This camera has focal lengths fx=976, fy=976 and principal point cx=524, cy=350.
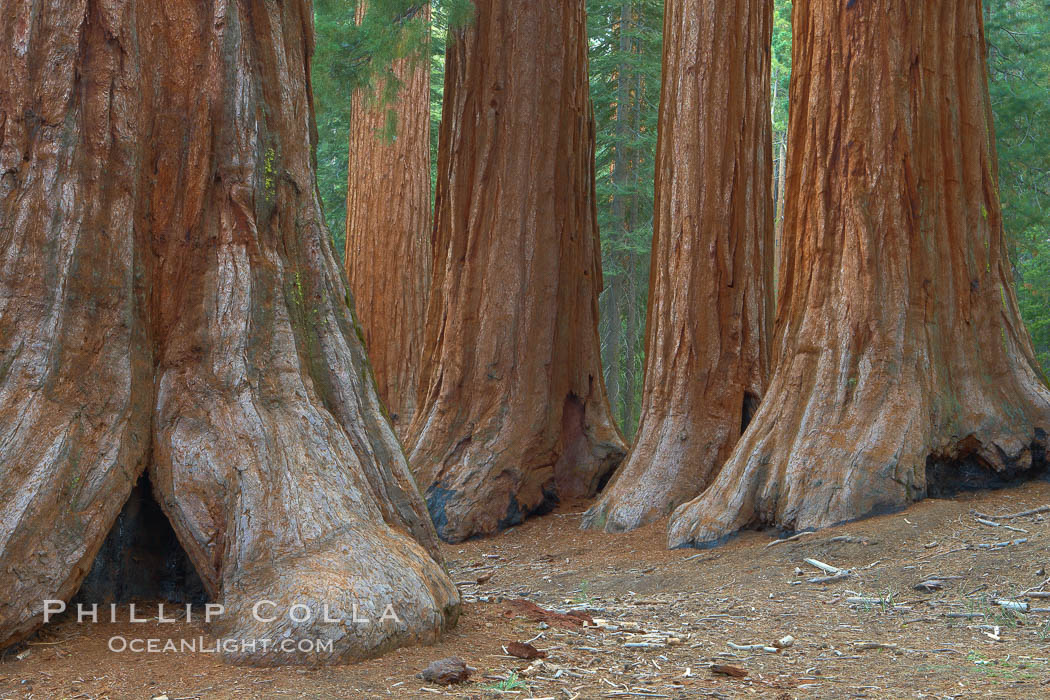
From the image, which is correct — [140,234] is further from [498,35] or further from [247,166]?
[498,35]

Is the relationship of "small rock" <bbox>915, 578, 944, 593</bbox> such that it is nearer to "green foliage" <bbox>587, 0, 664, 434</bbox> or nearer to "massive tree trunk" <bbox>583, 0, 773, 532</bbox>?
"massive tree trunk" <bbox>583, 0, 773, 532</bbox>

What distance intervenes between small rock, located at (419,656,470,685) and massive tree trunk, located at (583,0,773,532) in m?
4.60

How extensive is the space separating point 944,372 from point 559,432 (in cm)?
350

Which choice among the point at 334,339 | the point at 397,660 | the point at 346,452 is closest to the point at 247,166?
the point at 334,339

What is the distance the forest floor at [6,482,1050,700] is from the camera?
323 centimetres

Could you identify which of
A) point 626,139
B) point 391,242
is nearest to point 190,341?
point 391,242

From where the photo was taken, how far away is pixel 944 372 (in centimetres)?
672

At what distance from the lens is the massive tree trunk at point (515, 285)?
8750mm

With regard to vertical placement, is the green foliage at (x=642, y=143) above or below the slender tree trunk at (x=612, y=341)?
above

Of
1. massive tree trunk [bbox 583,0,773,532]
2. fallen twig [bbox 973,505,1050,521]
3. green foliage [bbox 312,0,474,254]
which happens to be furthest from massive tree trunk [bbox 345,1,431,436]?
fallen twig [bbox 973,505,1050,521]

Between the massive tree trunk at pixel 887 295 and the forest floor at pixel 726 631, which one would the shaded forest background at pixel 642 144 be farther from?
the forest floor at pixel 726 631

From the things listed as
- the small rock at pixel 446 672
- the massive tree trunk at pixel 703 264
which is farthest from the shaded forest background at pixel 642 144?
the small rock at pixel 446 672

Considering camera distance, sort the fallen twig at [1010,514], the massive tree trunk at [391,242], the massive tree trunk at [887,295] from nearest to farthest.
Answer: the fallen twig at [1010,514] < the massive tree trunk at [887,295] < the massive tree trunk at [391,242]

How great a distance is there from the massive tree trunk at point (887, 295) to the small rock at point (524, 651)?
118 inches
